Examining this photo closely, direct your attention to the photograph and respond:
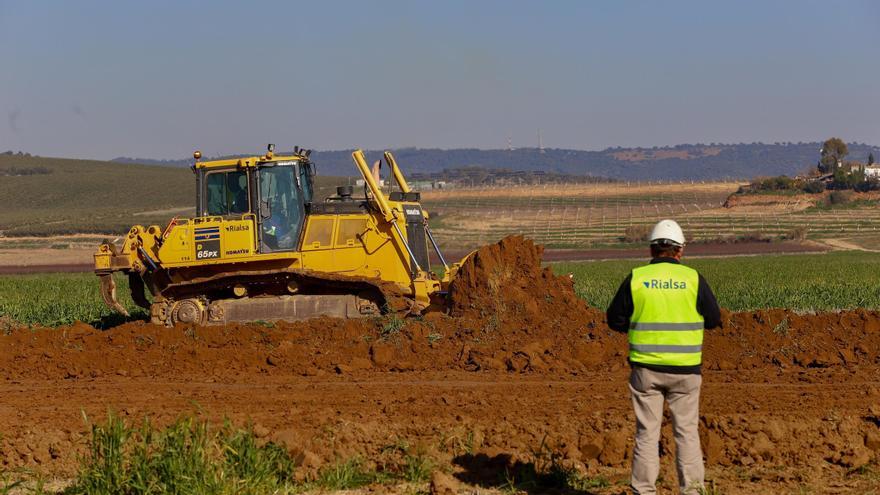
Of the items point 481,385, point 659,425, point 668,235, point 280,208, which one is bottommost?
point 481,385

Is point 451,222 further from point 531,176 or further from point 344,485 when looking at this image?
point 531,176

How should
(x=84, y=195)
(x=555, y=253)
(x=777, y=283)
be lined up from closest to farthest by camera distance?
(x=777, y=283), (x=555, y=253), (x=84, y=195)

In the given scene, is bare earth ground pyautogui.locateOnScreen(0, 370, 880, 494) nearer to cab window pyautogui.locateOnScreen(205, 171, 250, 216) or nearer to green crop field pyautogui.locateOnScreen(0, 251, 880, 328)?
cab window pyautogui.locateOnScreen(205, 171, 250, 216)

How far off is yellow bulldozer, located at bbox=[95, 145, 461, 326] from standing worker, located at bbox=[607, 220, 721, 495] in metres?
9.62

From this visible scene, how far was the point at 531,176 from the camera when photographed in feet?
447

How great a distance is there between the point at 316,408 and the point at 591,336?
4930 mm

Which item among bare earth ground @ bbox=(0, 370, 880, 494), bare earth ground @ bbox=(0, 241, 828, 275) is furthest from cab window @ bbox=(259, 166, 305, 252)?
bare earth ground @ bbox=(0, 241, 828, 275)

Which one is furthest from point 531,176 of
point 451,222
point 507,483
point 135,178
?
point 507,483

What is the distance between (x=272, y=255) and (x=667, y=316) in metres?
10.4

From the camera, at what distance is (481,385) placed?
13.0 m

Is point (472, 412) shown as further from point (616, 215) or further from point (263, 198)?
point (616, 215)

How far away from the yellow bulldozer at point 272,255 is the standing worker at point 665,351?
379 inches

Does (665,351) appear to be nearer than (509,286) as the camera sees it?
Yes

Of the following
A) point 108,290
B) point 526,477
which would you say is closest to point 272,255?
point 108,290
